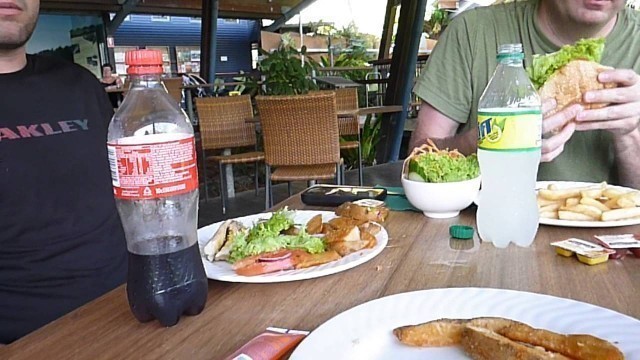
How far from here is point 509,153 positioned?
3.13ft

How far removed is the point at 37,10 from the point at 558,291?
5.59ft

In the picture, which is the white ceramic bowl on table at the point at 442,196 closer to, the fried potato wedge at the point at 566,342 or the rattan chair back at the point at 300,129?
the fried potato wedge at the point at 566,342

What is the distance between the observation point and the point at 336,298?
801 mm

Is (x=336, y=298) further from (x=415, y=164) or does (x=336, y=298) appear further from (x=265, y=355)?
(x=415, y=164)

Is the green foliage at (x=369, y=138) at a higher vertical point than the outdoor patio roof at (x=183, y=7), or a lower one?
lower

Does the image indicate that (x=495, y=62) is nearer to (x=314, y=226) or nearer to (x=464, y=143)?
(x=464, y=143)

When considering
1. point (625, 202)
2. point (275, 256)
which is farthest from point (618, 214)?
point (275, 256)

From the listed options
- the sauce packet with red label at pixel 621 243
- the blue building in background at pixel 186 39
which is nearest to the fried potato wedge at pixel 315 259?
the sauce packet with red label at pixel 621 243

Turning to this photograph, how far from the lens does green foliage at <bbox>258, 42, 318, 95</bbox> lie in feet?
16.8

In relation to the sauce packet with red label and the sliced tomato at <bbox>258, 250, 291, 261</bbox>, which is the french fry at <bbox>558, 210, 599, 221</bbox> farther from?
the sliced tomato at <bbox>258, 250, 291, 261</bbox>

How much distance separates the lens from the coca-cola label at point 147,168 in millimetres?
696

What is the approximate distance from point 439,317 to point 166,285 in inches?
15.3

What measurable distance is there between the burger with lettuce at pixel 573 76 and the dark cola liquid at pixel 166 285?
36.9 inches

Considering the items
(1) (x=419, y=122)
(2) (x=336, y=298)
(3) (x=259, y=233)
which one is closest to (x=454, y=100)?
(1) (x=419, y=122)
